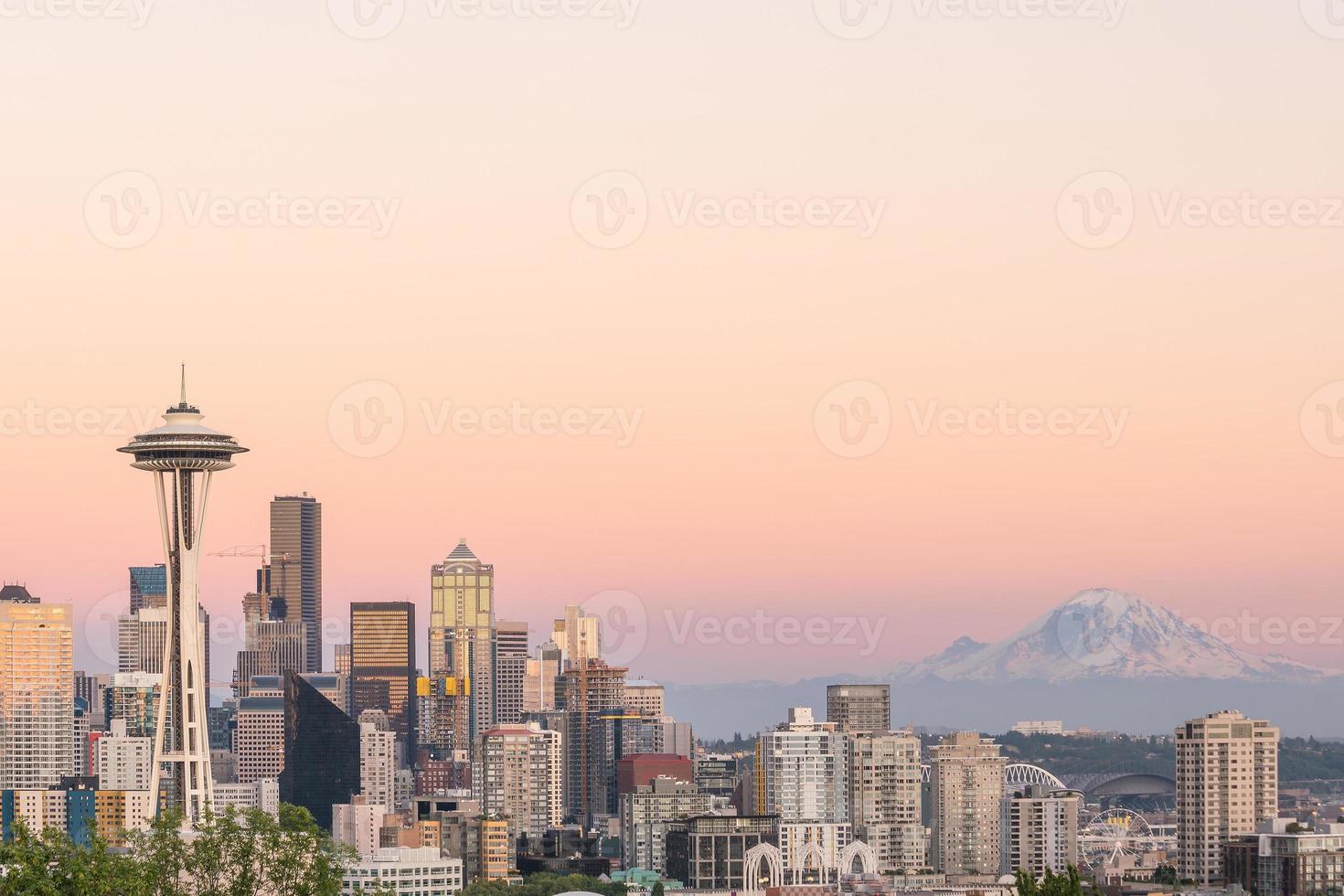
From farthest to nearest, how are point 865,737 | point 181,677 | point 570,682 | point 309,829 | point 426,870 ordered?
point 570,682, point 865,737, point 181,677, point 426,870, point 309,829

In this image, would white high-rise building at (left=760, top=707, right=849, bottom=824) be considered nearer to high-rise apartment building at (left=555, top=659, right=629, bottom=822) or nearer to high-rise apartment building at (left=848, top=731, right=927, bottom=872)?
high-rise apartment building at (left=848, top=731, right=927, bottom=872)

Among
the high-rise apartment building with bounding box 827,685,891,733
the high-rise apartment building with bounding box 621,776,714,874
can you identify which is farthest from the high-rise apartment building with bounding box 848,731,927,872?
the high-rise apartment building with bounding box 827,685,891,733

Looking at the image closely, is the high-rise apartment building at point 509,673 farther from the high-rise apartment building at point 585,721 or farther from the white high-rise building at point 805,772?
the white high-rise building at point 805,772

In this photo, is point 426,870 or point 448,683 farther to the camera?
point 448,683

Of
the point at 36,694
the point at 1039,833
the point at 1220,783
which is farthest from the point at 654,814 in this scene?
the point at 36,694

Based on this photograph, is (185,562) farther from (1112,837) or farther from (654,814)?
(1112,837)

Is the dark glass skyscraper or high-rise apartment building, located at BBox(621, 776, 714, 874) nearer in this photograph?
high-rise apartment building, located at BBox(621, 776, 714, 874)

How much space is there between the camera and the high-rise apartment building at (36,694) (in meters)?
140

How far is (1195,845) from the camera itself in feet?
334

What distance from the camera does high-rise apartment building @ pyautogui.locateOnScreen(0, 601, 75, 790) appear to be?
140 meters

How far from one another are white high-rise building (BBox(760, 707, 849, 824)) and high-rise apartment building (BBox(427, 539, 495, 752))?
54.6 meters

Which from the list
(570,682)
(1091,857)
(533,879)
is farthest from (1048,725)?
(533,879)

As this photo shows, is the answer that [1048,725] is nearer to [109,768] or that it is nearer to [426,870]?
[109,768]

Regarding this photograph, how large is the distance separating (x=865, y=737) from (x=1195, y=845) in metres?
23.3
